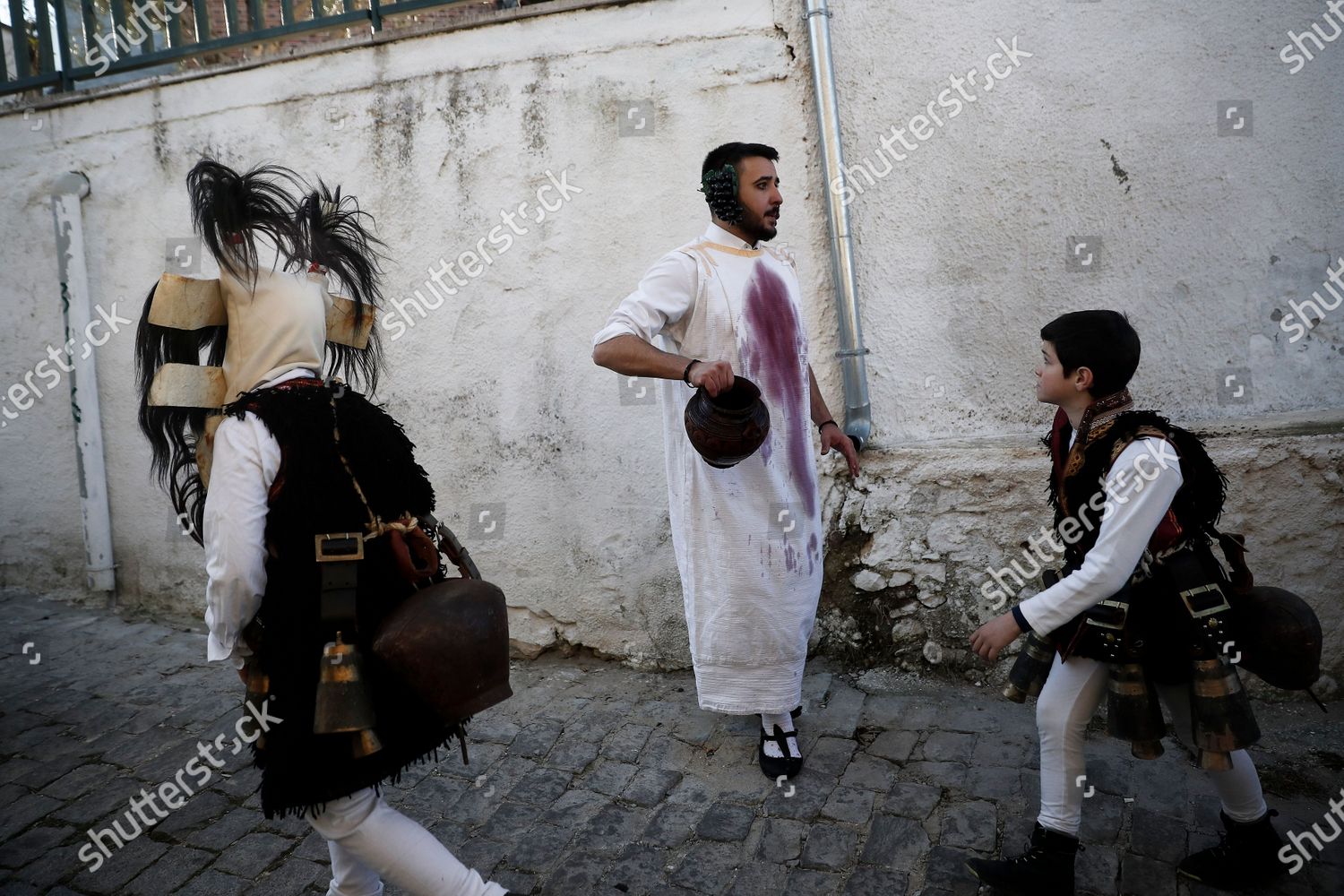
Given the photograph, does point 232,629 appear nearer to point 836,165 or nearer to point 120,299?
point 836,165

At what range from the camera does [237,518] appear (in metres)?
2.13

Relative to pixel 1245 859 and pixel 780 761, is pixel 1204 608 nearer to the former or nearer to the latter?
pixel 1245 859

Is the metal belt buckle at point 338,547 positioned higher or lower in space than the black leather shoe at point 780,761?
higher

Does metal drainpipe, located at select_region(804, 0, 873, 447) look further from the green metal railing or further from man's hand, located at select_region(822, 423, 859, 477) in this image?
the green metal railing

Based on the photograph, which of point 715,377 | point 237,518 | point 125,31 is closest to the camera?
point 237,518

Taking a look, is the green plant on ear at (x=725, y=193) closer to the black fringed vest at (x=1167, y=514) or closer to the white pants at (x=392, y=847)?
the black fringed vest at (x=1167, y=514)

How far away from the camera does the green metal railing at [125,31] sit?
5262mm

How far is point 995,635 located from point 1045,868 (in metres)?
0.72

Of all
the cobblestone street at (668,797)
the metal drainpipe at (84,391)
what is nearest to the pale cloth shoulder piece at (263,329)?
the cobblestone street at (668,797)

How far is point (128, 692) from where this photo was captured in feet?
14.6

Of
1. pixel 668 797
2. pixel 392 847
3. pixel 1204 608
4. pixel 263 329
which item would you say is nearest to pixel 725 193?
pixel 263 329

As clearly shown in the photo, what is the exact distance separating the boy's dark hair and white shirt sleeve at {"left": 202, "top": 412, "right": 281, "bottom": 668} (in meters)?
2.01

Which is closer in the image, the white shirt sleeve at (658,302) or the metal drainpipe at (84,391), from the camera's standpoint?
the white shirt sleeve at (658,302)

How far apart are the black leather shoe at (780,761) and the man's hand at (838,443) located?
101 cm
